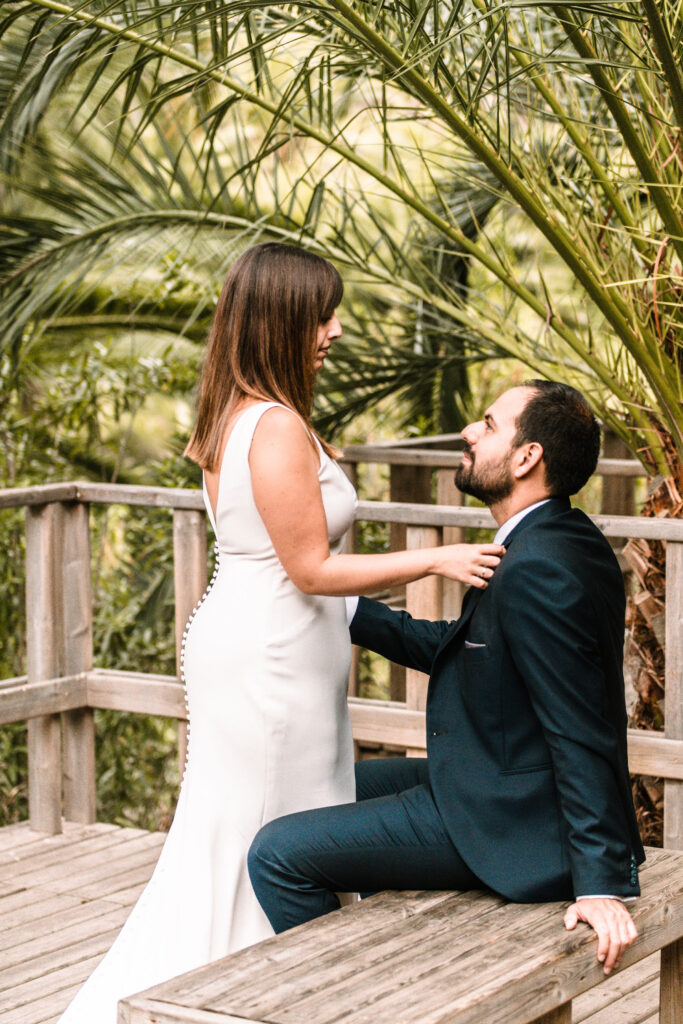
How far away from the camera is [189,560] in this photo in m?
4.33

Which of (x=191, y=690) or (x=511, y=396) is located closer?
(x=511, y=396)

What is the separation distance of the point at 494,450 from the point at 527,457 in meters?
0.07

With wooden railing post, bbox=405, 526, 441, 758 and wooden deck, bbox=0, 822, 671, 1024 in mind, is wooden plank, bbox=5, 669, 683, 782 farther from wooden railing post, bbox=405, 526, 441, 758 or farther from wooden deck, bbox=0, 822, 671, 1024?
wooden deck, bbox=0, 822, 671, 1024

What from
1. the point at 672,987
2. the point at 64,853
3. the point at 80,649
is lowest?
the point at 64,853

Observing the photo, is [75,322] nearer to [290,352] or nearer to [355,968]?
[290,352]

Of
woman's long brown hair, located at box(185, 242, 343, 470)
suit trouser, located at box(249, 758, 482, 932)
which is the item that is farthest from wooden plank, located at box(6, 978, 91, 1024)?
woman's long brown hair, located at box(185, 242, 343, 470)

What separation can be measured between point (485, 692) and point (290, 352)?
0.82 metres

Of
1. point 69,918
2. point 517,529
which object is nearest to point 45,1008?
point 69,918

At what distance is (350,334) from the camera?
642 cm

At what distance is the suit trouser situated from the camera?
8.66 ft

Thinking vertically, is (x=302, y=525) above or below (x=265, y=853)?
above

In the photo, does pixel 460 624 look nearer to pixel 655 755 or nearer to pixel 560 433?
pixel 560 433

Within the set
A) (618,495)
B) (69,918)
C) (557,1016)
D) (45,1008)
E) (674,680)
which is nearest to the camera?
(557,1016)

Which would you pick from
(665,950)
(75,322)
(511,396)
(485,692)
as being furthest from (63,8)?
(75,322)
